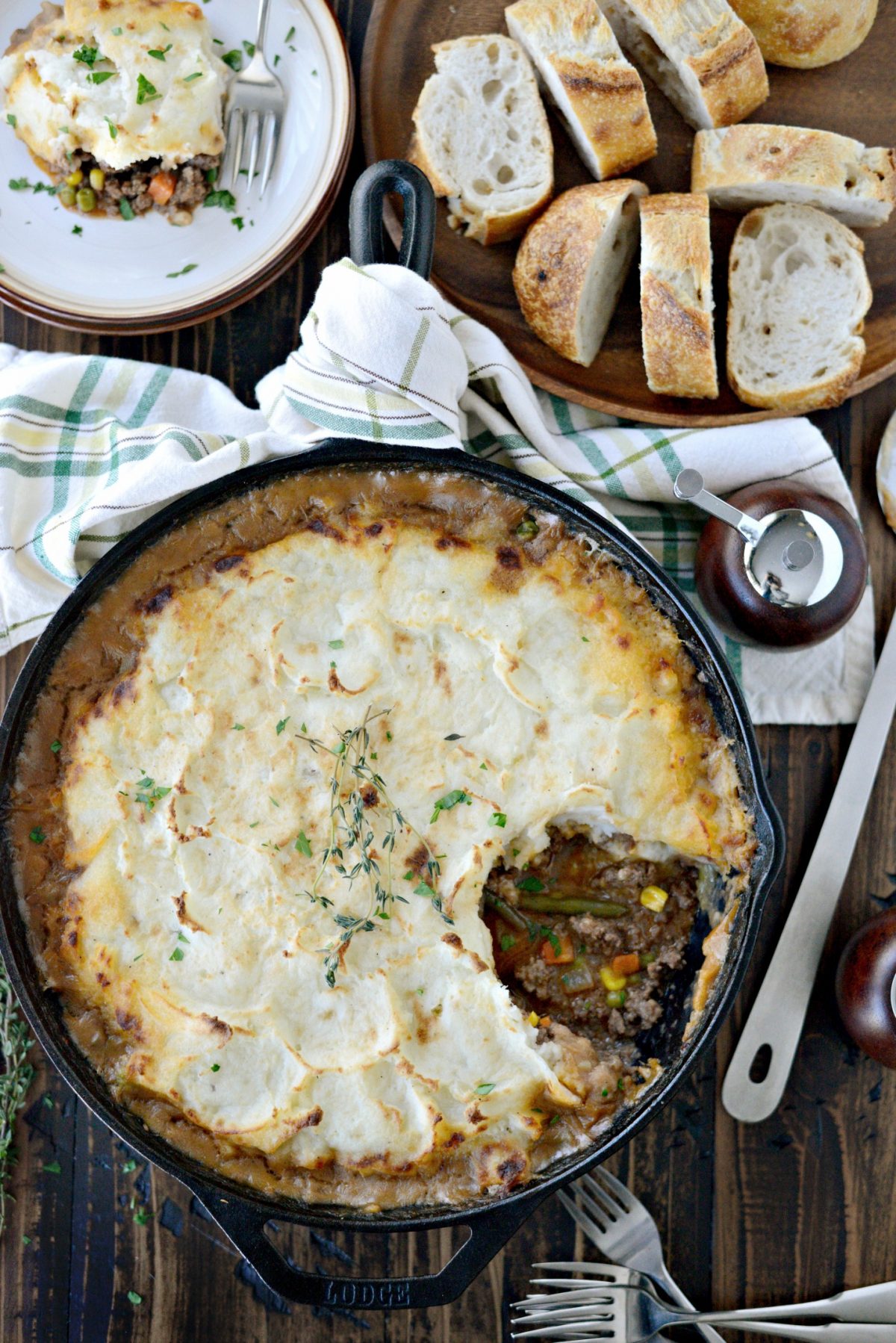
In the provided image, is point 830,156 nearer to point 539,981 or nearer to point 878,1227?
point 539,981

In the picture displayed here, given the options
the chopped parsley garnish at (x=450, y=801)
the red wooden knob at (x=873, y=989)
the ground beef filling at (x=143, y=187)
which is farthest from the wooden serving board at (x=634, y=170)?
the red wooden knob at (x=873, y=989)

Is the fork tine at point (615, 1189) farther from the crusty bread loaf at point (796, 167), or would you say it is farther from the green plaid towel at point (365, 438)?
the crusty bread loaf at point (796, 167)

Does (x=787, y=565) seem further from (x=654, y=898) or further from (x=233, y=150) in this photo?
(x=233, y=150)

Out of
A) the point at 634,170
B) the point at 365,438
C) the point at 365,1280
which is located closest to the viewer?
the point at 365,1280

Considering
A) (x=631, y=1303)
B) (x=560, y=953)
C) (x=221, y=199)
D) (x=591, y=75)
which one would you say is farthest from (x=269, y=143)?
(x=631, y=1303)

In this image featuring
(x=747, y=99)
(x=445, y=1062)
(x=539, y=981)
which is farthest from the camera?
(x=747, y=99)

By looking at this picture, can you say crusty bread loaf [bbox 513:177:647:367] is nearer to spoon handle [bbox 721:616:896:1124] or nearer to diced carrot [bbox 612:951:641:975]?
spoon handle [bbox 721:616:896:1124]

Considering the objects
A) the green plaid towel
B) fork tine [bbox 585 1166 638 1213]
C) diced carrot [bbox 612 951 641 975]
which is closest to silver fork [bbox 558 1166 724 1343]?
fork tine [bbox 585 1166 638 1213]

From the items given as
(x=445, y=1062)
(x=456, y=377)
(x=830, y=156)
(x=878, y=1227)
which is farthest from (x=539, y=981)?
(x=830, y=156)
